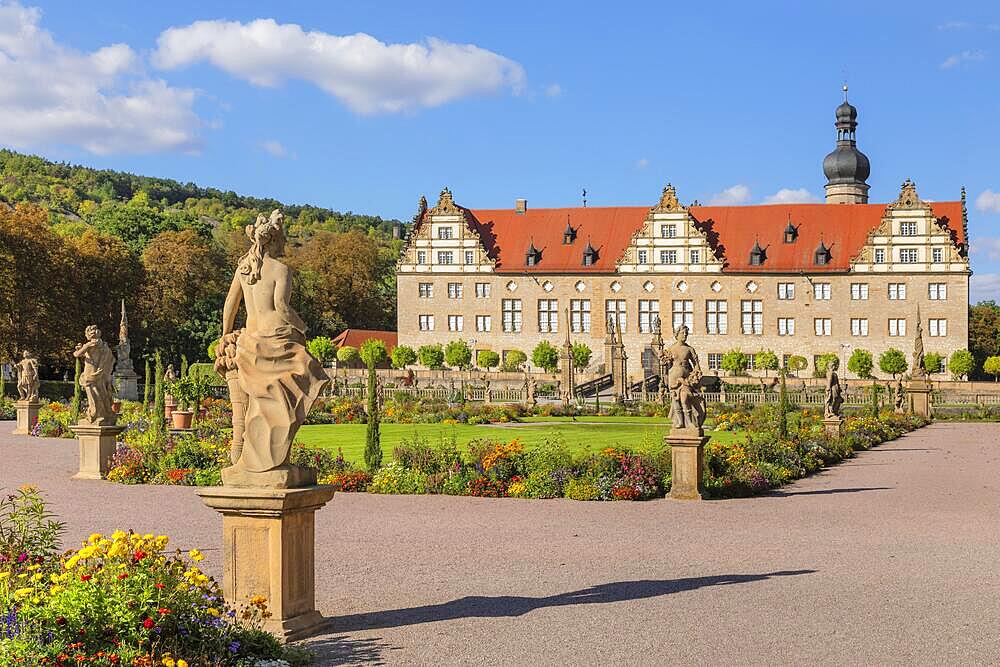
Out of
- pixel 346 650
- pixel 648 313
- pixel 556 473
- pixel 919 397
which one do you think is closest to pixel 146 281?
pixel 648 313

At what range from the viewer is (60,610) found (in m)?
5.79

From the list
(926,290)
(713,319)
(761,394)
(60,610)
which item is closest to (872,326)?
(926,290)

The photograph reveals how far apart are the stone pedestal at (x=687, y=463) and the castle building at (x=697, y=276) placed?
43.1 metres

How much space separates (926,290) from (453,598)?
176 feet

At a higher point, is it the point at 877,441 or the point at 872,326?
the point at 872,326

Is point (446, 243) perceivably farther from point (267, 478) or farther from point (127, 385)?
point (267, 478)

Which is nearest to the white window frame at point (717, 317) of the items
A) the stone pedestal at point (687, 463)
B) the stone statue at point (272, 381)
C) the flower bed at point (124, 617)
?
the stone pedestal at point (687, 463)

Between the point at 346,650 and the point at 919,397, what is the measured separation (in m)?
33.9

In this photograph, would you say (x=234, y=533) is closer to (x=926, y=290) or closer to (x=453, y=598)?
(x=453, y=598)

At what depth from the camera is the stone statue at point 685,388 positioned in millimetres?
15461

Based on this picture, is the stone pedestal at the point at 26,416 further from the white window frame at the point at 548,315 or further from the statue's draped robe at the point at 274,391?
the white window frame at the point at 548,315

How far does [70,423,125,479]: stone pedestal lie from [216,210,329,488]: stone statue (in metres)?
11.9

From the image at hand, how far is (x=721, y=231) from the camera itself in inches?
2446

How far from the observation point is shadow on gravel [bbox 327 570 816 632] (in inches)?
307
